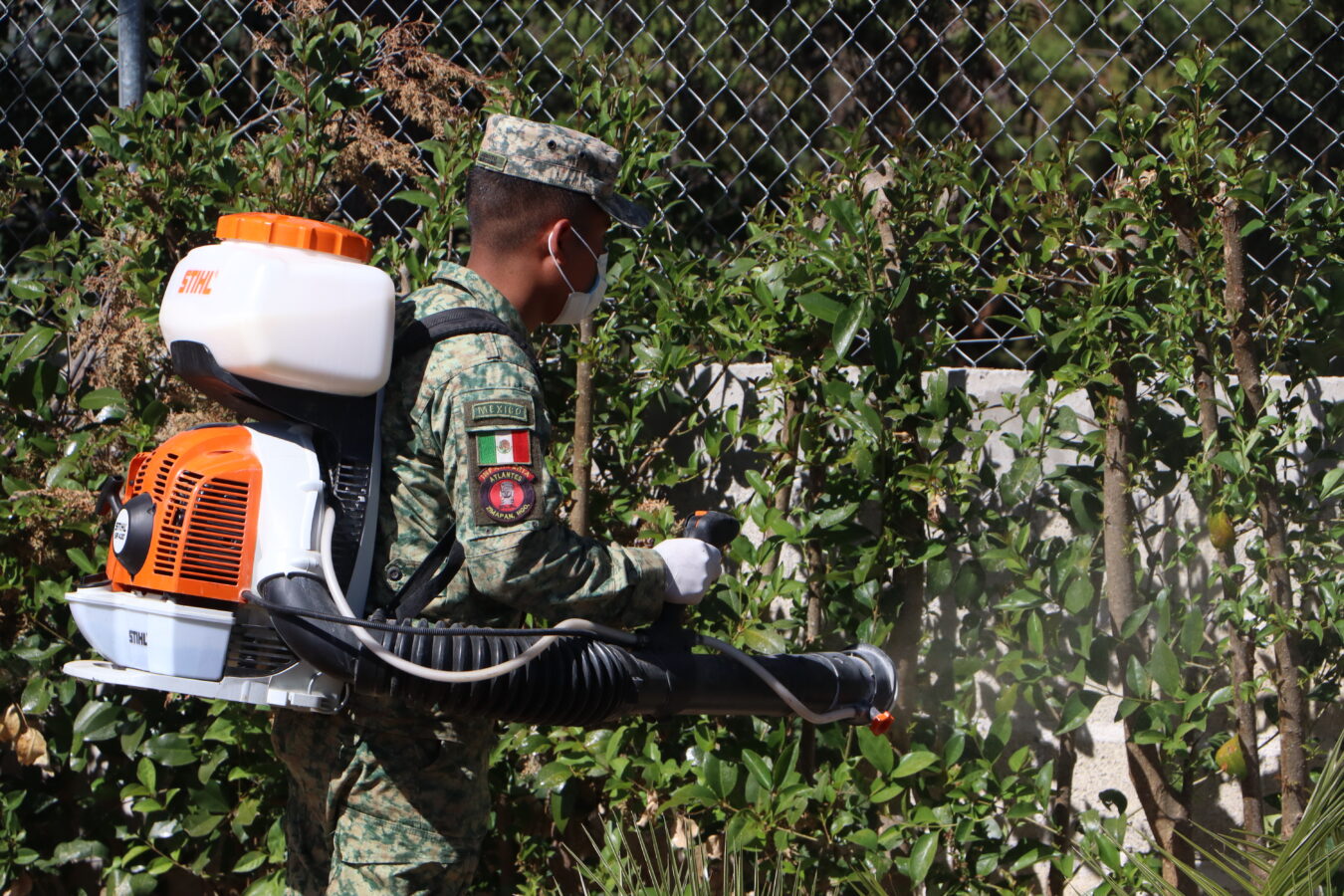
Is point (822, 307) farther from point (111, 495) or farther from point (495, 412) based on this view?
point (111, 495)

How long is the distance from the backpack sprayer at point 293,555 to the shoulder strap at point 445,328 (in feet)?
0.06

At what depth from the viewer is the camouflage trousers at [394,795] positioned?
199 cm

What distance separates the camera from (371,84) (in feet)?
9.94

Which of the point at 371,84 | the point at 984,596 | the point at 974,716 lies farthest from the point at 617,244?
the point at 974,716

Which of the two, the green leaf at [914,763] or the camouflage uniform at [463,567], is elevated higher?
the camouflage uniform at [463,567]

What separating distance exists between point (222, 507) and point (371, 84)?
5.09ft

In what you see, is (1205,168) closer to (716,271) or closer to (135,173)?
(716,271)

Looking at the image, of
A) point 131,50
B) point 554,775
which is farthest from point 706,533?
point 131,50

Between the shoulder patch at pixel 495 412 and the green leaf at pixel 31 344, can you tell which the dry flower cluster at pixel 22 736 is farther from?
the shoulder patch at pixel 495 412

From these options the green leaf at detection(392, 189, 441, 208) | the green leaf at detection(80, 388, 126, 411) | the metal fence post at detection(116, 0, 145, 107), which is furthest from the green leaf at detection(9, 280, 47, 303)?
the green leaf at detection(392, 189, 441, 208)

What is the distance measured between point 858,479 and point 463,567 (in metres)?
1.03

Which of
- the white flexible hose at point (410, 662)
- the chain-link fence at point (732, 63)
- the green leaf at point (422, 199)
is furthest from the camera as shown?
the chain-link fence at point (732, 63)

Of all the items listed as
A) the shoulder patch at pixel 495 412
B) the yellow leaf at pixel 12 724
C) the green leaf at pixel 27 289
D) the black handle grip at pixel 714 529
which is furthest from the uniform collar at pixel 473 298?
the yellow leaf at pixel 12 724

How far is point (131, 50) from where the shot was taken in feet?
10.4
